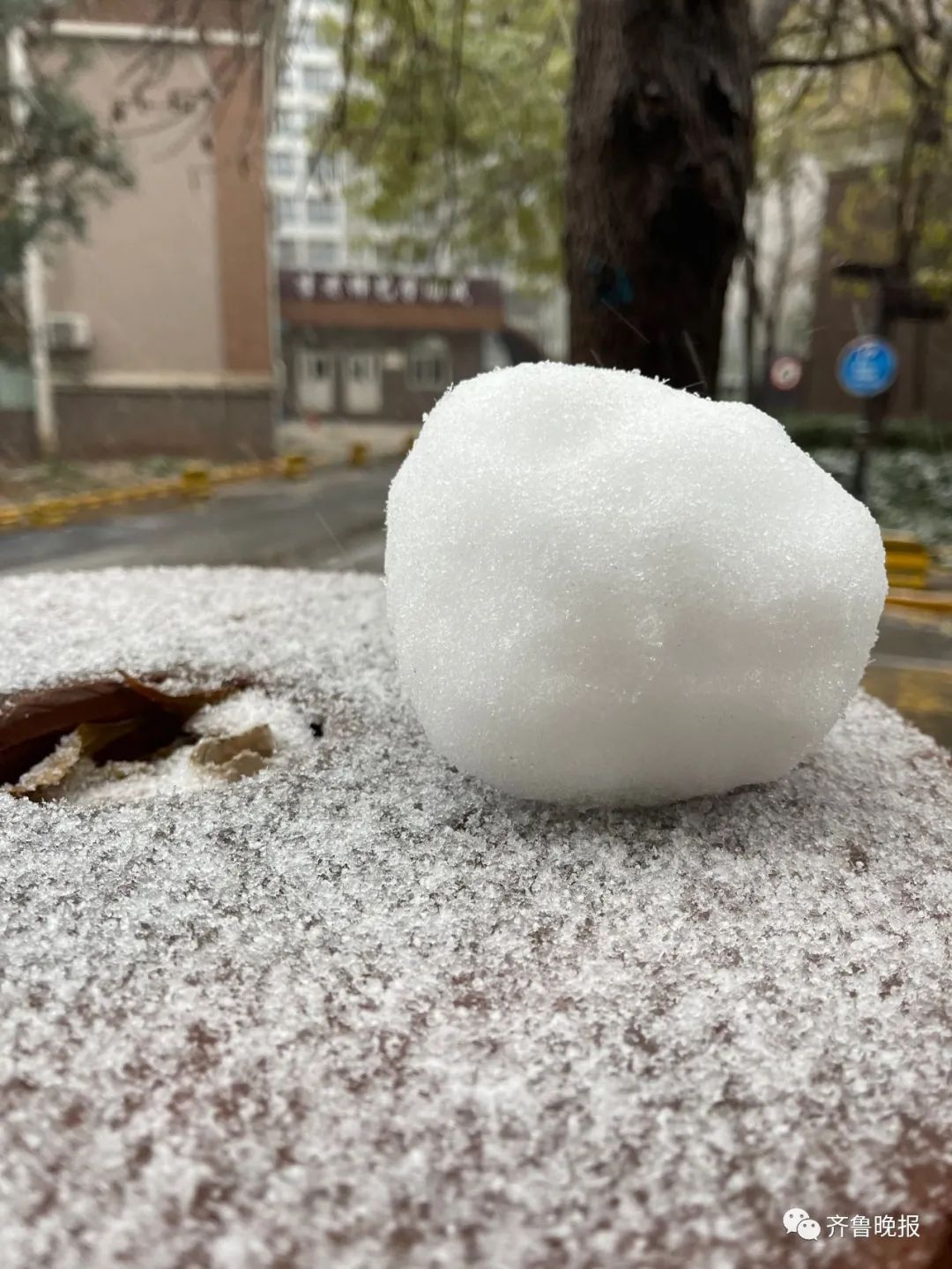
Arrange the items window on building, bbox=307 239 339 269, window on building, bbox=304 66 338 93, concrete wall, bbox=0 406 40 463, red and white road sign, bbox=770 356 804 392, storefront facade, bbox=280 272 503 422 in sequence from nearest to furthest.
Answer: window on building, bbox=304 66 338 93, storefront facade, bbox=280 272 503 422, concrete wall, bbox=0 406 40 463, red and white road sign, bbox=770 356 804 392, window on building, bbox=307 239 339 269

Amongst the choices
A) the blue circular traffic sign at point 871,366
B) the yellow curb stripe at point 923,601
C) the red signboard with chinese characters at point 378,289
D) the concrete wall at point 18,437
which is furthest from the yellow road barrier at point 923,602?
the concrete wall at point 18,437

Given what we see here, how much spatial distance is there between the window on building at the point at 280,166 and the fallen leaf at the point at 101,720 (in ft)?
25.0

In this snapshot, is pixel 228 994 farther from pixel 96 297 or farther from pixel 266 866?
pixel 96 297

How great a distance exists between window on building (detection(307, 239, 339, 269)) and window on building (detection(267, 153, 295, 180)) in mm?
1458

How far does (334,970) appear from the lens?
1281 millimetres

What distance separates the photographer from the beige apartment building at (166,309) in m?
10.4

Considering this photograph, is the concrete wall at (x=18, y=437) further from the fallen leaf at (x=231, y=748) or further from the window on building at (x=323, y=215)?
Result: the fallen leaf at (x=231, y=748)

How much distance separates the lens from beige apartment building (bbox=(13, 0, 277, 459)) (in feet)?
34.1

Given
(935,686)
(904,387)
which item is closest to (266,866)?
(935,686)

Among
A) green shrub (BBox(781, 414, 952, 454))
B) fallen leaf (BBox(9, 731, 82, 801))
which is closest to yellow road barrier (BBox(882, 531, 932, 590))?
fallen leaf (BBox(9, 731, 82, 801))

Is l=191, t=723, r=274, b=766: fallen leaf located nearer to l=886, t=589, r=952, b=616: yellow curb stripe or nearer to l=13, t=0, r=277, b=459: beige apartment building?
l=886, t=589, r=952, b=616: yellow curb stripe

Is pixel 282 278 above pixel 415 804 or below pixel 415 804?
above

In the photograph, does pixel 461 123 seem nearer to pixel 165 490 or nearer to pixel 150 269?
pixel 165 490

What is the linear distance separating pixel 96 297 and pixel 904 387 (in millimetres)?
10260
